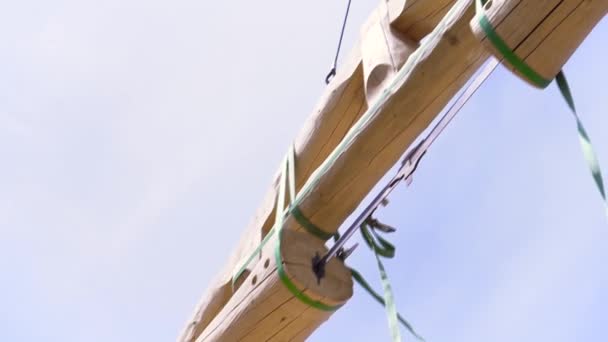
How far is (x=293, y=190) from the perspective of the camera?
2891mm

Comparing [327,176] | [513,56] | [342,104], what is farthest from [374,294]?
[513,56]

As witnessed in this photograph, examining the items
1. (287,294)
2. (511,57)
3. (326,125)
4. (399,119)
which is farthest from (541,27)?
(287,294)

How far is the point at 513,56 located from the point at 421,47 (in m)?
0.31

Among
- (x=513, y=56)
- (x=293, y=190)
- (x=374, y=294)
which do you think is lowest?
(x=374, y=294)

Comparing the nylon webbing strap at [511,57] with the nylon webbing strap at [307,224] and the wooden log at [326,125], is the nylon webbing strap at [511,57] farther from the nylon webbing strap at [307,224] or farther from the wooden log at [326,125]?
the nylon webbing strap at [307,224]

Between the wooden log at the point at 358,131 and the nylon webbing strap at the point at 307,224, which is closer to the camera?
the wooden log at the point at 358,131

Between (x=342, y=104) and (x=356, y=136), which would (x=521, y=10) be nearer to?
(x=356, y=136)

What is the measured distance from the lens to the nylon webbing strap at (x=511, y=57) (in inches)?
87.5

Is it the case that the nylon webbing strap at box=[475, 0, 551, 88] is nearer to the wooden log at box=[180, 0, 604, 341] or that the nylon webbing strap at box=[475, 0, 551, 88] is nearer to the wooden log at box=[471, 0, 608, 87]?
the wooden log at box=[471, 0, 608, 87]

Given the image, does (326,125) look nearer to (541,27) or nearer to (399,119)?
(399,119)

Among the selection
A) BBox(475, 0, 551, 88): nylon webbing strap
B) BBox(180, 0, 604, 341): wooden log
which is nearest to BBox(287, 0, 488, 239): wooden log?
BBox(180, 0, 604, 341): wooden log

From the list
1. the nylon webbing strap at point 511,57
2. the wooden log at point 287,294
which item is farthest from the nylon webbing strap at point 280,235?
the nylon webbing strap at point 511,57

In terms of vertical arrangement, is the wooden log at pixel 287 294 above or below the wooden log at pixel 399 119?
below

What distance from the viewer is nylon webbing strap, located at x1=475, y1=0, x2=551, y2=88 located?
222 centimetres
